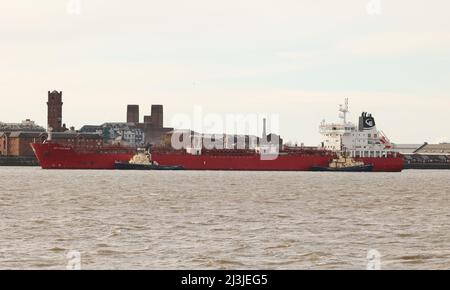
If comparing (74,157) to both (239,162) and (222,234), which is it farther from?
(222,234)

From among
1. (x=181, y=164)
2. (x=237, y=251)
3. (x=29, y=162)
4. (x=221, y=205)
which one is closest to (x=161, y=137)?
(x=29, y=162)

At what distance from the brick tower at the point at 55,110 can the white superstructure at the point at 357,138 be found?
238 feet

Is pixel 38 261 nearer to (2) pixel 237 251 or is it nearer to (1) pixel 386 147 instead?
(2) pixel 237 251

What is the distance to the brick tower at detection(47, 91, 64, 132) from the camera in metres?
157

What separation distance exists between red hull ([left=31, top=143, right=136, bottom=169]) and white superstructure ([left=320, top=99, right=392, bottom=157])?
2606cm

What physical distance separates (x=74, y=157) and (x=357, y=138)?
3531 centimetres

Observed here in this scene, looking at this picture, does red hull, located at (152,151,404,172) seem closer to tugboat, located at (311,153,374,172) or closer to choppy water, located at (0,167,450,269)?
tugboat, located at (311,153,374,172)

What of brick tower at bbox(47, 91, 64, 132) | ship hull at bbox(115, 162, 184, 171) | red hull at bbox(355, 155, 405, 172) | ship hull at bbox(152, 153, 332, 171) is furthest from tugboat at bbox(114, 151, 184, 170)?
brick tower at bbox(47, 91, 64, 132)

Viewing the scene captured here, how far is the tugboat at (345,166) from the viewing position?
92.8 meters

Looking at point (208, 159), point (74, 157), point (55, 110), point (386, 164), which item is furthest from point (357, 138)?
point (55, 110)

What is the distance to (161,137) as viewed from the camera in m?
178

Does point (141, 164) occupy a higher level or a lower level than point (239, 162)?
lower

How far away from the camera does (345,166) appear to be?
3666 inches

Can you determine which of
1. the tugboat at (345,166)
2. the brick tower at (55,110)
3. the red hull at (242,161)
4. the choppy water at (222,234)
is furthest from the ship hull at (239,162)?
the brick tower at (55,110)
